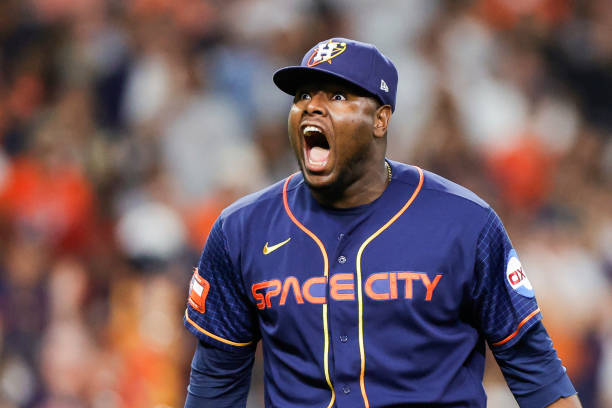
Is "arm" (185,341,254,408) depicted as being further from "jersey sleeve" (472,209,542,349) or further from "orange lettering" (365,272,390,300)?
"jersey sleeve" (472,209,542,349)

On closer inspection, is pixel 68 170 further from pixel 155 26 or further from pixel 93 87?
pixel 155 26

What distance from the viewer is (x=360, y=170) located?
2.66 meters

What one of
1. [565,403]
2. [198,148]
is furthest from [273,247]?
[198,148]

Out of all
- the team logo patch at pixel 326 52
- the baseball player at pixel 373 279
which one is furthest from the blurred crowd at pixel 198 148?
the team logo patch at pixel 326 52

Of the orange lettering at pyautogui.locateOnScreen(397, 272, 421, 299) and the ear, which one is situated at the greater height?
the ear

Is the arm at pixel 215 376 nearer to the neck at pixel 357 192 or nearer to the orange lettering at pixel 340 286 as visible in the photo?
the orange lettering at pixel 340 286

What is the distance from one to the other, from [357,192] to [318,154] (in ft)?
0.55

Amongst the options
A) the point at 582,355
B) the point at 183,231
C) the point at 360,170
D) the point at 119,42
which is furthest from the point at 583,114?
the point at 360,170

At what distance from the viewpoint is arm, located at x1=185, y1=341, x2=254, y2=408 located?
2875 mm

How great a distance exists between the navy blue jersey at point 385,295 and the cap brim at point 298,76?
0.37 m

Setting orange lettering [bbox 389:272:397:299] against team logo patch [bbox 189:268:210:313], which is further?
team logo patch [bbox 189:268:210:313]

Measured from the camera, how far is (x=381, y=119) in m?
2.66

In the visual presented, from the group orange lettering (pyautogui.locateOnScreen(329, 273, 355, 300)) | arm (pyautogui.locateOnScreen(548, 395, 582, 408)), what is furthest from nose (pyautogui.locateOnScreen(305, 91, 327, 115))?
arm (pyautogui.locateOnScreen(548, 395, 582, 408))

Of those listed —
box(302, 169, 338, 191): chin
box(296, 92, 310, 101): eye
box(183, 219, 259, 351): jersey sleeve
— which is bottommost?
box(183, 219, 259, 351): jersey sleeve
